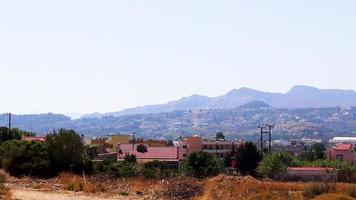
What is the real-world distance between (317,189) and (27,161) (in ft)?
50.2

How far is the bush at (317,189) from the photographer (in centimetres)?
2445

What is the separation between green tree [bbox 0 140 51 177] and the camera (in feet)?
103

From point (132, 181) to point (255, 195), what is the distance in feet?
25.5

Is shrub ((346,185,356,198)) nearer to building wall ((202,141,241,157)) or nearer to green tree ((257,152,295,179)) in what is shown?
green tree ((257,152,295,179))

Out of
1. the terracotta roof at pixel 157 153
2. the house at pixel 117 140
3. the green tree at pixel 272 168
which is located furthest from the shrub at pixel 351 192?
→ the house at pixel 117 140

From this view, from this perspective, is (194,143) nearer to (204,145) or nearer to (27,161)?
(204,145)

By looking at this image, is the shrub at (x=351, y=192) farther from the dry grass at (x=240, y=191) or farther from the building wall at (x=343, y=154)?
the building wall at (x=343, y=154)

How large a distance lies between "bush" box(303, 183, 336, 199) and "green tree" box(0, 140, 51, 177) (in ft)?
45.6

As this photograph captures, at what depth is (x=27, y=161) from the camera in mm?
31703

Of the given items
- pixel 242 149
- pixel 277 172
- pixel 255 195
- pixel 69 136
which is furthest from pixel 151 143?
pixel 255 195

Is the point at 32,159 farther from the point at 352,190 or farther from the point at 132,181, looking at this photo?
the point at 352,190

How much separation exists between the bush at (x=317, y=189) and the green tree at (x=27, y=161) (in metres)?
13.9

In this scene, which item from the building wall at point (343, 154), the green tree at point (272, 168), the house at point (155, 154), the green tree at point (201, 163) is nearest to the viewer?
the green tree at point (201, 163)

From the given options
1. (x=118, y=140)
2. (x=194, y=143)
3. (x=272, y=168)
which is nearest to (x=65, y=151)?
(x=272, y=168)
